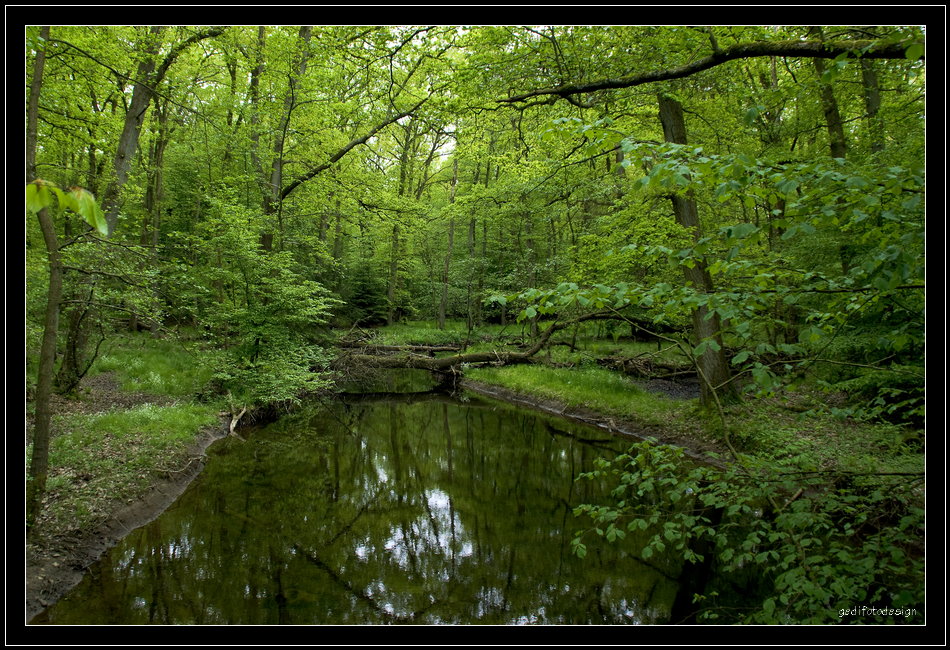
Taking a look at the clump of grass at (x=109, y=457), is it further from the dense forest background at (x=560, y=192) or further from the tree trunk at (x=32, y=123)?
the tree trunk at (x=32, y=123)

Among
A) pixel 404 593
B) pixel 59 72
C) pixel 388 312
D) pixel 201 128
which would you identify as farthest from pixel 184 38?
pixel 388 312

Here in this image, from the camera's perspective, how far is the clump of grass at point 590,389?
11.5m

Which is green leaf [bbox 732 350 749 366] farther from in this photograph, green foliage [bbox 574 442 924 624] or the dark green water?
the dark green water

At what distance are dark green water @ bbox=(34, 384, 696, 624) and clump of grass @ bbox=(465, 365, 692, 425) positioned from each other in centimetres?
171

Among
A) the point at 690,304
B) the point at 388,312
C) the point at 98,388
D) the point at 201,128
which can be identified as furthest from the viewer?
the point at 388,312

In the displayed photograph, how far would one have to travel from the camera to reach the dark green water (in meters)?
4.86

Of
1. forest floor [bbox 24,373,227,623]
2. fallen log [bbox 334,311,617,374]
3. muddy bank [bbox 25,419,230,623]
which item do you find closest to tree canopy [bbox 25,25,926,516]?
forest floor [bbox 24,373,227,623]

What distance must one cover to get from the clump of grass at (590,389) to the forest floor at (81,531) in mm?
9552

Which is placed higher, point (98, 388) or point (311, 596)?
point (98, 388)
